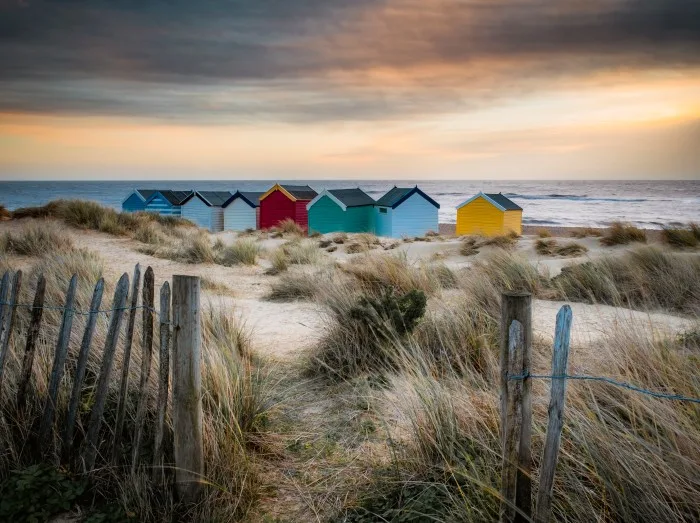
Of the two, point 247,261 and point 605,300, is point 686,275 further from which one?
point 247,261

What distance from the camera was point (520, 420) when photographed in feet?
8.62

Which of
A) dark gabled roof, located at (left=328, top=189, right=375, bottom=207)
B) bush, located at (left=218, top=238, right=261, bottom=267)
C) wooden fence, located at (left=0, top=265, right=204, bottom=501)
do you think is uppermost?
dark gabled roof, located at (left=328, top=189, right=375, bottom=207)

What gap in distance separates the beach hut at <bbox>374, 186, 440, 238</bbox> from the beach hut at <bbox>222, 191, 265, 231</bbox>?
25.0 feet

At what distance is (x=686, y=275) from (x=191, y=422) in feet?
29.7

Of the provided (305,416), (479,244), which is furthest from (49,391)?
(479,244)

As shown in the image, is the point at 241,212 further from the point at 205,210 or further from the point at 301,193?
the point at 301,193

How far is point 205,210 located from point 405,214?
12.6 metres

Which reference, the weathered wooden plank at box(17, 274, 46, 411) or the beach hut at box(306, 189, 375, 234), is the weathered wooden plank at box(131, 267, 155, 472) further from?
the beach hut at box(306, 189, 375, 234)

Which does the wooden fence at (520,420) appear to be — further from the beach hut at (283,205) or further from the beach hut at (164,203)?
the beach hut at (164,203)

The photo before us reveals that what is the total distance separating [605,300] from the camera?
9.52m

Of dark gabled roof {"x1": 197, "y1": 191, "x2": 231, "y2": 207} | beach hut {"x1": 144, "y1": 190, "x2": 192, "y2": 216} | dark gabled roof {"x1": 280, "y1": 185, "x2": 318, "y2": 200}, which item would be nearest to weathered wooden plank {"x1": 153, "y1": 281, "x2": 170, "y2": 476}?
dark gabled roof {"x1": 280, "y1": 185, "x2": 318, "y2": 200}

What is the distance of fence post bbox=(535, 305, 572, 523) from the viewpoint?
2.42 m

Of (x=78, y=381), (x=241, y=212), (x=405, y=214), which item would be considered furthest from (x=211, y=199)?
(x=78, y=381)

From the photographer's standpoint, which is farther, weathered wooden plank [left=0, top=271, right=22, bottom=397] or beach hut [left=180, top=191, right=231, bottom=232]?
beach hut [left=180, top=191, right=231, bottom=232]
